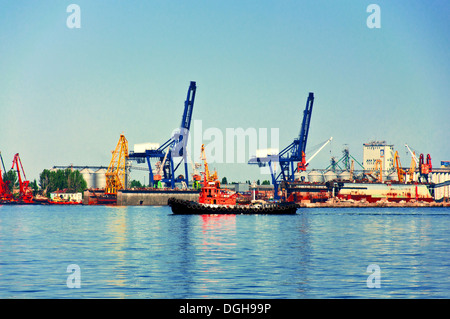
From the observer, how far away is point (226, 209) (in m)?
97.2

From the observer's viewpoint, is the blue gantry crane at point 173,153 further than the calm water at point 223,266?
Yes

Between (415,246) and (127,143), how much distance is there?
13299cm

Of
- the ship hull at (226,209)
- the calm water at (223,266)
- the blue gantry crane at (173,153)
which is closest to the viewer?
the calm water at (223,266)

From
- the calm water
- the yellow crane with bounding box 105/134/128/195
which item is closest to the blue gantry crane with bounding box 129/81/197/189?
the yellow crane with bounding box 105/134/128/195

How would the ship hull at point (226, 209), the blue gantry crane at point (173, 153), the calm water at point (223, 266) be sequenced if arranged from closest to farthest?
1. the calm water at point (223, 266)
2. the ship hull at point (226, 209)
3. the blue gantry crane at point (173, 153)

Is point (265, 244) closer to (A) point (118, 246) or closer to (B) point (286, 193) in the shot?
(A) point (118, 246)

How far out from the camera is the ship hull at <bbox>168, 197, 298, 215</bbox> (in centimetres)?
9638

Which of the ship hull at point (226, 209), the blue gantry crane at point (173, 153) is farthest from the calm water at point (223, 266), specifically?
the blue gantry crane at point (173, 153)

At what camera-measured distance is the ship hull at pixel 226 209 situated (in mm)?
96375

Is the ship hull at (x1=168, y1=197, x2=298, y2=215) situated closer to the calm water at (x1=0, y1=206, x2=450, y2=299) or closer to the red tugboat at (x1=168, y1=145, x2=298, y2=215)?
the red tugboat at (x1=168, y1=145, x2=298, y2=215)

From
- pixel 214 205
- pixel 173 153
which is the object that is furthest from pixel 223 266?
pixel 173 153

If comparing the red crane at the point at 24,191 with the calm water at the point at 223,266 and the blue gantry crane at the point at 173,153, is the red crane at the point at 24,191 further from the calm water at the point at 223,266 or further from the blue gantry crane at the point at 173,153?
the calm water at the point at 223,266

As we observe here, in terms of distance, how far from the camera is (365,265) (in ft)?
108
